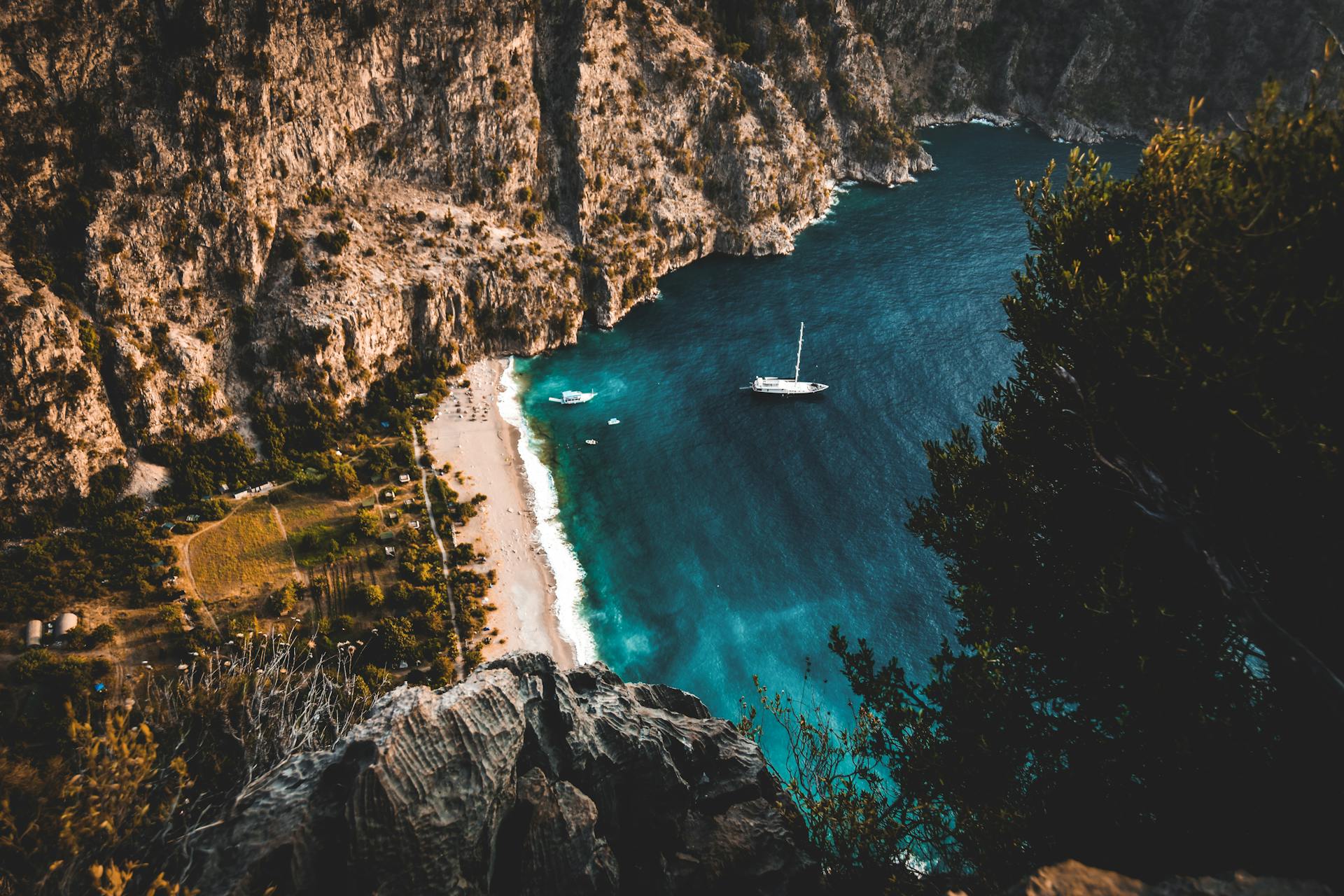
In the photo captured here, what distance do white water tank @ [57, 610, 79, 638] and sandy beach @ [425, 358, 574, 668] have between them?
28.6m

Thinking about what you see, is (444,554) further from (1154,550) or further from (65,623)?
(1154,550)

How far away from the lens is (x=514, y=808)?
2284cm

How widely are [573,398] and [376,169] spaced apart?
38.4 m

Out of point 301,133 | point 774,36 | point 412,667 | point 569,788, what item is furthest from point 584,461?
point 774,36

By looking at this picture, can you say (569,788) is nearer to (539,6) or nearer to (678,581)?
(678,581)

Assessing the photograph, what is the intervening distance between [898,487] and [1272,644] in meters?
57.2

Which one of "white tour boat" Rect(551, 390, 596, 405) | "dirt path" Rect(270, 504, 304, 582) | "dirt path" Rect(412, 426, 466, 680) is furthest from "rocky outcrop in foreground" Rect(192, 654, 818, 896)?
"white tour boat" Rect(551, 390, 596, 405)

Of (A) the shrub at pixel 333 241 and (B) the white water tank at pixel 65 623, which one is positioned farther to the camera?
(A) the shrub at pixel 333 241

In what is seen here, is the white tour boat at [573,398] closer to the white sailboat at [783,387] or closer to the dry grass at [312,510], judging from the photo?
the white sailboat at [783,387]

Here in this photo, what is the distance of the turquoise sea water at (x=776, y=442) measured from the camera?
58844 mm

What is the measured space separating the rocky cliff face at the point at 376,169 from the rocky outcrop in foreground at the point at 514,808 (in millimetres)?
58227

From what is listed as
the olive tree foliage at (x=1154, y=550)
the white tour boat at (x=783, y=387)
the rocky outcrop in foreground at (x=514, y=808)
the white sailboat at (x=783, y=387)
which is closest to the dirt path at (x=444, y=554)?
the white tour boat at (x=783, y=387)

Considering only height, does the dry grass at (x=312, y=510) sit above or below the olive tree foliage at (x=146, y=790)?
below

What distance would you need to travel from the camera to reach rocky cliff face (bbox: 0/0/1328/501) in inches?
2488
